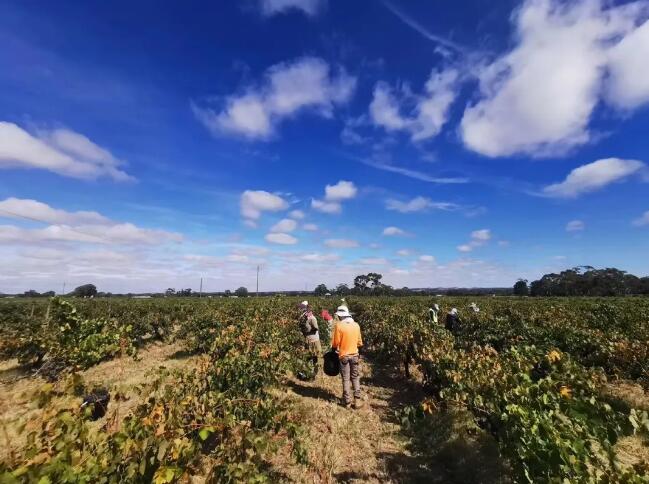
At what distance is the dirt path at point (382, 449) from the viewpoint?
5301 mm

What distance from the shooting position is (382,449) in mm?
6172

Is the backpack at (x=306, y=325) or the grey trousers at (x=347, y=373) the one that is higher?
the backpack at (x=306, y=325)

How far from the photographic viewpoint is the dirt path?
530 cm

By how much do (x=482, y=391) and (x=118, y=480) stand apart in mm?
4685

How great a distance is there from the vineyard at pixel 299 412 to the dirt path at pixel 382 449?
0.15 ft

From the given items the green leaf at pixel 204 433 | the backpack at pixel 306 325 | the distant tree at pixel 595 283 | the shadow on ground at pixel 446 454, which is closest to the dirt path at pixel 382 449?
the shadow on ground at pixel 446 454

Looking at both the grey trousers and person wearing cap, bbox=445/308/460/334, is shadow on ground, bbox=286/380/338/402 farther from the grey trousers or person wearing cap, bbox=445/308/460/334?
person wearing cap, bbox=445/308/460/334

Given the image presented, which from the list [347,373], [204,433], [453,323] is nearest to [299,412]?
[347,373]

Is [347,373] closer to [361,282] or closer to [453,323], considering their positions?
[453,323]

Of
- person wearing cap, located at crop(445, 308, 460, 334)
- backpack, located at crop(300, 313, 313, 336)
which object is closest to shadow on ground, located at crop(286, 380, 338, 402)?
backpack, located at crop(300, 313, 313, 336)

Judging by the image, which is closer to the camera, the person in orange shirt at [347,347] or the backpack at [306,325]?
the person in orange shirt at [347,347]

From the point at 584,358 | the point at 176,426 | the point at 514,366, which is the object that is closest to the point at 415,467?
the point at 514,366

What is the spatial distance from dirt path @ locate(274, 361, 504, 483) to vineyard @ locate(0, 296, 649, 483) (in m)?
0.04

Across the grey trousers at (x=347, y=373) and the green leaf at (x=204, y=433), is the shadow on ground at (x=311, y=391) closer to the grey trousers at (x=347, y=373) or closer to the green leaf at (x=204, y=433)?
the grey trousers at (x=347, y=373)
